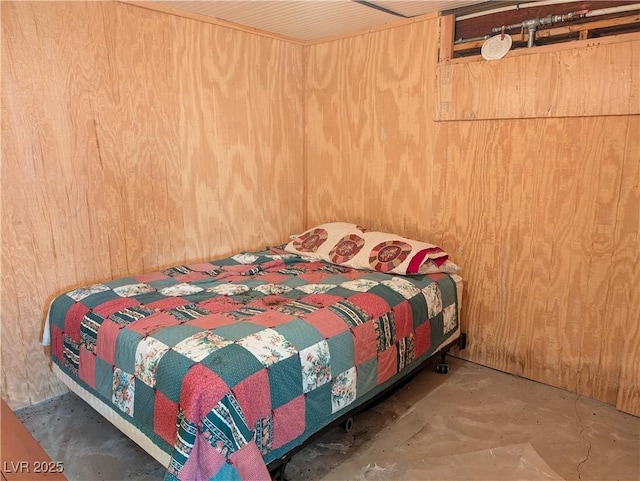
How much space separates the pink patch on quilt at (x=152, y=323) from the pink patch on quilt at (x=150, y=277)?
21.2 inches

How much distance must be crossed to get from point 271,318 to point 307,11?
1866 mm

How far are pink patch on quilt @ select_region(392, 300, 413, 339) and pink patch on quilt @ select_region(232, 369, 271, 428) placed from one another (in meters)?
0.86

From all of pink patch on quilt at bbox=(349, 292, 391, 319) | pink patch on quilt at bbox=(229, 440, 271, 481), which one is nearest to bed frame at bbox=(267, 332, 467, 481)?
pink patch on quilt at bbox=(229, 440, 271, 481)

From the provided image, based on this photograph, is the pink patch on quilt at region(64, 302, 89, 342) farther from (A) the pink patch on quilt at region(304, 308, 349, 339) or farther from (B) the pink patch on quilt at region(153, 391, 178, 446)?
(A) the pink patch on quilt at region(304, 308, 349, 339)

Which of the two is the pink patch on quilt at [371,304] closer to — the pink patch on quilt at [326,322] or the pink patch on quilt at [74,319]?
the pink patch on quilt at [326,322]

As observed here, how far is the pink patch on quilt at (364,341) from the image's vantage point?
2021mm

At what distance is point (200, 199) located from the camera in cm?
299

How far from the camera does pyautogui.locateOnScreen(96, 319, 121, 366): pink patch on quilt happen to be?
187cm

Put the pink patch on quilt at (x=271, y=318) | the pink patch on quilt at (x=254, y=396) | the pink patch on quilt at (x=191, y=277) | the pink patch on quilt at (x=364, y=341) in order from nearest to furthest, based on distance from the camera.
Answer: the pink patch on quilt at (x=254, y=396)
the pink patch on quilt at (x=271, y=318)
the pink patch on quilt at (x=364, y=341)
the pink patch on quilt at (x=191, y=277)

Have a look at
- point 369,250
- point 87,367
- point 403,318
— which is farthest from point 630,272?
point 87,367

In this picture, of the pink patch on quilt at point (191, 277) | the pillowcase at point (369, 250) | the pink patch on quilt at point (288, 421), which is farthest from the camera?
the pillowcase at point (369, 250)

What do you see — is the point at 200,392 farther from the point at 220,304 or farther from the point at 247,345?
the point at 220,304

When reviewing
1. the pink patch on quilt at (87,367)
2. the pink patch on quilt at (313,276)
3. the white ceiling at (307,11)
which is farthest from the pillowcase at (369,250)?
the pink patch on quilt at (87,367)

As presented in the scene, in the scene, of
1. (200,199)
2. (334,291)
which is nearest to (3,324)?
(200,199)
